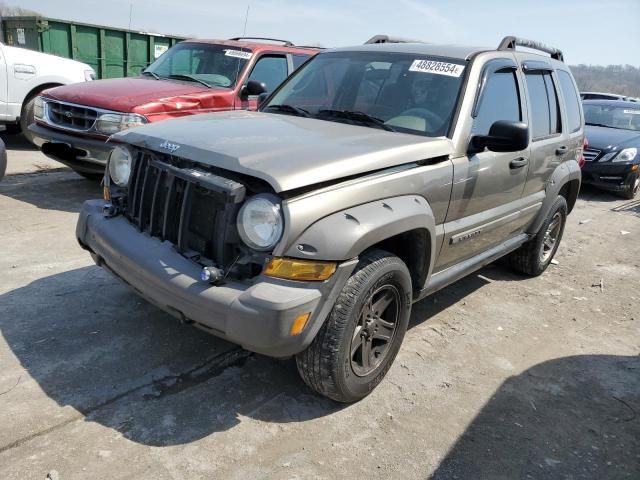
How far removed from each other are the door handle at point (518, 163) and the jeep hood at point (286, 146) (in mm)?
829

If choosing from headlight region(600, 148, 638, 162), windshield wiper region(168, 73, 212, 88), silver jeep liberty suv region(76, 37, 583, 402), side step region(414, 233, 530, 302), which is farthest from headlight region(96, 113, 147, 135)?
headlight region(600, 148, 638, 162)

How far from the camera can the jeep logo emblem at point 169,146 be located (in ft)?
9.46

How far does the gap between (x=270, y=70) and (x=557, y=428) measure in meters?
5.61

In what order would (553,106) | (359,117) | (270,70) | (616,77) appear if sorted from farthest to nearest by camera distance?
(616,77) < (270,70) < (553,106) < (359,117)

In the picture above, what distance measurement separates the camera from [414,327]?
401 cm

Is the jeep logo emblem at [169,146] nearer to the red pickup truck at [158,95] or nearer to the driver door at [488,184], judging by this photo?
the driver door at [488,184]

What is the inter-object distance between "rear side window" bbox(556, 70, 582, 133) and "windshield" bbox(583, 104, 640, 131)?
20.0 ft

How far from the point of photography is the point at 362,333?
2928mm

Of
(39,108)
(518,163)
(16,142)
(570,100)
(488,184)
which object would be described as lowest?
(16,142)

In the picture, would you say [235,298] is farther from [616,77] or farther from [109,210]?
[616,77]

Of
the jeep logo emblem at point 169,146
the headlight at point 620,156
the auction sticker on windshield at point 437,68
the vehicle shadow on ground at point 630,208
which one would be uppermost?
the auction sticker on windshield at point 437,68

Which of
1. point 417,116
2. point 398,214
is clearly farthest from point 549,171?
point 398,214

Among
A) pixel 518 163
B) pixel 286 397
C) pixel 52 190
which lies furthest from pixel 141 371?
pixel 52 190

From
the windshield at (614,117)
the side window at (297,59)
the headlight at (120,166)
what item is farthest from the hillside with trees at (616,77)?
the headlight at (120,166)
